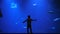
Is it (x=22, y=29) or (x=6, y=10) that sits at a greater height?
(x=6, y=10)

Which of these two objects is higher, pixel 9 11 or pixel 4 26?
pixel 9 11

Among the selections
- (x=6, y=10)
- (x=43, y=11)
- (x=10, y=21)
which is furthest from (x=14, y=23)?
(x=43, y=11)

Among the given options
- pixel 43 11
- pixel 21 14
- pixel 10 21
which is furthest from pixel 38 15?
pixel 10 21

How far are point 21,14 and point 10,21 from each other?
1.07m

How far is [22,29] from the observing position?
14055 millimetres

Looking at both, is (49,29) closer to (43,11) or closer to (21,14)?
(43,11)

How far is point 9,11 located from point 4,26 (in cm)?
130

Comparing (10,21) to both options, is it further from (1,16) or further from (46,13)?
(46,13)

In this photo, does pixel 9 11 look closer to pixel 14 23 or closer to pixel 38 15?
pixel 14 23

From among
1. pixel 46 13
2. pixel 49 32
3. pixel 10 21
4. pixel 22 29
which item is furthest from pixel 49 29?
pixel 10 21

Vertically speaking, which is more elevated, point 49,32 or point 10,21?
point 10,21

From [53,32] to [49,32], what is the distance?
31cm

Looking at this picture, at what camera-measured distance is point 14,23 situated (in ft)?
46.2

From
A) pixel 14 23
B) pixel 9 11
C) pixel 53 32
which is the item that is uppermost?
pixel 9 11
